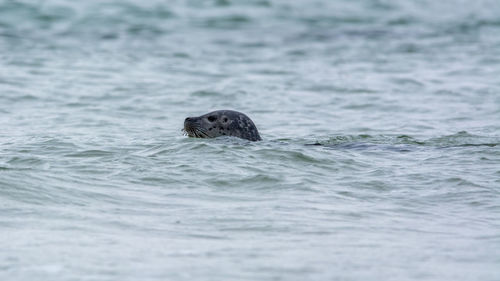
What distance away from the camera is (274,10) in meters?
24.2

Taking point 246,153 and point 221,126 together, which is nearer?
point 246,153

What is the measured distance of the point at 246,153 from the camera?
8.87 m

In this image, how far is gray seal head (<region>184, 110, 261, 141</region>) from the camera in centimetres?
973

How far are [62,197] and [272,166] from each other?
204 cm

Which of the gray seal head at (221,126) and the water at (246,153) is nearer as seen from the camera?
the water at (246,153)

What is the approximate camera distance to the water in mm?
5594

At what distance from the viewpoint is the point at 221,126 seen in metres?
9.85

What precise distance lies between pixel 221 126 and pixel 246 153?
1046mm

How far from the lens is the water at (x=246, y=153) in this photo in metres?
5.59

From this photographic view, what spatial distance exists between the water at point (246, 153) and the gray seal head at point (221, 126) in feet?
0.77

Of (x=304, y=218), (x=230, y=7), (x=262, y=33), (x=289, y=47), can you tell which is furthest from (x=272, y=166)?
(x=230, y=7)

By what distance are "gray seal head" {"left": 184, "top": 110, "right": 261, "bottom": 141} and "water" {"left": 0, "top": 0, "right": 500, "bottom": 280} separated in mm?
234

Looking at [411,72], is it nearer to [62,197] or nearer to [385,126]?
[385,126]

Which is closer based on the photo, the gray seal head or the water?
the water
